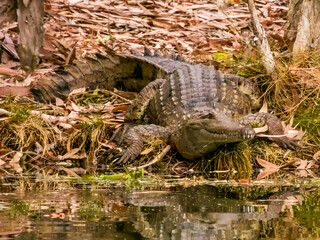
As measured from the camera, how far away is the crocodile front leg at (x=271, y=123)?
639 cm

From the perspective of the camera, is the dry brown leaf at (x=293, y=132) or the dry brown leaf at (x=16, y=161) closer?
the dry brown leaf at (x=16, y=161)

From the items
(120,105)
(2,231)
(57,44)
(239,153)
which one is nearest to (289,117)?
(239,153)

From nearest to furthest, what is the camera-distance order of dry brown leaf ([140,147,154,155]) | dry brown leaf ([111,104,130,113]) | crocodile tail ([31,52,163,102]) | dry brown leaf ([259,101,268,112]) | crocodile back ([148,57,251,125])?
dry brown leaf ([140,147,154,155]) < crocodile back ([148,57,251,125]) < dry brown leaf ([259,101,268,112]) < dry brown leaf ([111,104,130,113]) < crocodile tail ([31,52,163,102])

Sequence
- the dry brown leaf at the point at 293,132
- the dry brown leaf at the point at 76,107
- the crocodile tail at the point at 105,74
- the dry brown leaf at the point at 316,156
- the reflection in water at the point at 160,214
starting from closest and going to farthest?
the reflection in water at the point at 160,214 → the dry brown leaf at the point at 316,156 → the dry brown leaf at the point at 293,132 → the dry brown leaf at the point at 76,107 → the crocodile tail at the point at 105,74

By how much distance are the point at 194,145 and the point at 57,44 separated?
296 centimetres

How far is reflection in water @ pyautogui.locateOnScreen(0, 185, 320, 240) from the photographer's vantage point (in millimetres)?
3152

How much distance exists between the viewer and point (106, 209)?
12.6 ft

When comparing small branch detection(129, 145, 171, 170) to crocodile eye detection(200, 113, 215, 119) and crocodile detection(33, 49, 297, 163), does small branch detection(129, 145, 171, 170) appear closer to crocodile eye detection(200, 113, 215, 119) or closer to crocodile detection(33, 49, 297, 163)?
crocodile detection(33, 49, 297, 163)

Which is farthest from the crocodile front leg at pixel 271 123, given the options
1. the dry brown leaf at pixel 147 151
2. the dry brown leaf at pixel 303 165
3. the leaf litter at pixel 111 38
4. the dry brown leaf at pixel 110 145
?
the dry brown leaf at pixel 110 145

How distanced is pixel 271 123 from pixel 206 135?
2.51 feet

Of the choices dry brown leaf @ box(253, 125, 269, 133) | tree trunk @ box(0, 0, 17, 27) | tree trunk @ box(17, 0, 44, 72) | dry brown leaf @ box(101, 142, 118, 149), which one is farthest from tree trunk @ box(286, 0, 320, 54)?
tree trunk @ box(0, 0, 17, 27)

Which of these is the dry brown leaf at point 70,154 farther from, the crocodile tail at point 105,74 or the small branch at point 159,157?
the crocodile tail at point 105,74

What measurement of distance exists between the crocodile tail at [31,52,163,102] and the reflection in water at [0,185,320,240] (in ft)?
10.1

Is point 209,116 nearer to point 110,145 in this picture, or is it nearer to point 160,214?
point 110,145
